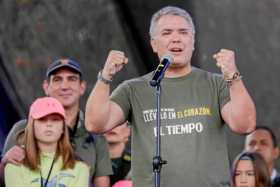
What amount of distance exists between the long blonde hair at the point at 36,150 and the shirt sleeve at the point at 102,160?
407 millimetres

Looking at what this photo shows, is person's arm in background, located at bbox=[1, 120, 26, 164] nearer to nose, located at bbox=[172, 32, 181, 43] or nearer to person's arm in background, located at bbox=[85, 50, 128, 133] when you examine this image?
person's arm in background, located at bbox=[85, 50, 128, 133]

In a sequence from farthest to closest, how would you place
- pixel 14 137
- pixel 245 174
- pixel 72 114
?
1. pixel 245 174
2. pixel 72 114
3. pixel 14 137

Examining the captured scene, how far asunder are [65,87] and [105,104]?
1935 millimetres

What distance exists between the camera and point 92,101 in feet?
22.5

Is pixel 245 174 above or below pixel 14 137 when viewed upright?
below

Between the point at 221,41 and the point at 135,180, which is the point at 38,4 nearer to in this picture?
the point at 221,41

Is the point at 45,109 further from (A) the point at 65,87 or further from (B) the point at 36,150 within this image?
(A) the point at 65,87

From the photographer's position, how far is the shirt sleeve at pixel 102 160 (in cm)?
852

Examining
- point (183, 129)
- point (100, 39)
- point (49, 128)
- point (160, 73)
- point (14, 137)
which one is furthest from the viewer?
point (100, 39)

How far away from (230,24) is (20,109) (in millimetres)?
2241

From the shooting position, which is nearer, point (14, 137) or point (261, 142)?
point (14, 137)

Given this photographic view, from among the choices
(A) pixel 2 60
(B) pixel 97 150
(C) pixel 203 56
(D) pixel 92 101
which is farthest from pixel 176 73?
(A) pixel 2 60

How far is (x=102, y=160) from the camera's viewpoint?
336 inches

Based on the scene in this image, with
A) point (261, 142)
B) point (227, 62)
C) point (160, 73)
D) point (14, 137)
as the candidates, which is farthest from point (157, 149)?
point (261, 142)
